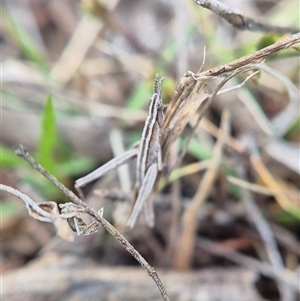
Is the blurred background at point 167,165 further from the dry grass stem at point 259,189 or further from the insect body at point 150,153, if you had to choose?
the insect body at point 150,153

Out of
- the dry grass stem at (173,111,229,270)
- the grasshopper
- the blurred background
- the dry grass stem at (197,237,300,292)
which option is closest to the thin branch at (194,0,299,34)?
the blurred background

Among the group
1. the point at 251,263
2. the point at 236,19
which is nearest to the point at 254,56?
the point at 236,19

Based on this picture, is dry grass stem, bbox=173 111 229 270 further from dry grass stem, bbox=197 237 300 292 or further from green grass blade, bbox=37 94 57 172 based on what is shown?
green grass blade, bbox=37 94 57 172

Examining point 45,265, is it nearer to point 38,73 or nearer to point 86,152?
point 86,152

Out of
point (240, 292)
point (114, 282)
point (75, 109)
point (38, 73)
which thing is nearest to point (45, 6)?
point (38, 73)

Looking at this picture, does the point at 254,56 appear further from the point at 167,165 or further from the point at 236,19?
the point at 167,165

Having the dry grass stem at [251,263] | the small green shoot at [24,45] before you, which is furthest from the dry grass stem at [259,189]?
the small green shoot at [24,45]
